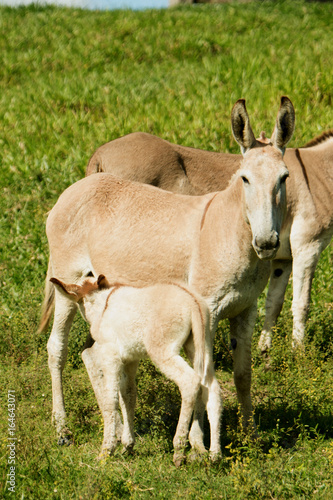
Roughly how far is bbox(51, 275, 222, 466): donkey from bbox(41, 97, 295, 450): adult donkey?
0.24 m

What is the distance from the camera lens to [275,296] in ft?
22.7

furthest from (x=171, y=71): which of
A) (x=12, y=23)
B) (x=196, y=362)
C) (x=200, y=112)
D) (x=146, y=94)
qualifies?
(x=196, y=362)

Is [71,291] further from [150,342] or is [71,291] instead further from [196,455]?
[196,455]

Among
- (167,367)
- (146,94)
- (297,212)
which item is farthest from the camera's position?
(146,94)

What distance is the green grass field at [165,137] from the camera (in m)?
4.23

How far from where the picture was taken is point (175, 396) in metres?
5.52

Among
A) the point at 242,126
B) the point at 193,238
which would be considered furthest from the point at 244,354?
the point at 242,126

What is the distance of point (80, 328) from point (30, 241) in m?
2.51

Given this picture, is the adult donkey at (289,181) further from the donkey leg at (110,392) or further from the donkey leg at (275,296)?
the donkey leg at (110,392)

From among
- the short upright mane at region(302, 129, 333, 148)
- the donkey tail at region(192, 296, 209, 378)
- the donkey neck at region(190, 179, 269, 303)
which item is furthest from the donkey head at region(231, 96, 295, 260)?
the short upright mane at region(302, 129, 333, 148)

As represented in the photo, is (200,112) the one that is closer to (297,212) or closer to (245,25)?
(297,212)

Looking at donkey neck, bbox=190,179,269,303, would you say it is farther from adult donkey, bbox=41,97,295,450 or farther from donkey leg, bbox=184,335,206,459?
donkey leg, bbox=184,335,206,459

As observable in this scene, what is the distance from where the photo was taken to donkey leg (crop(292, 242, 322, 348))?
651cm

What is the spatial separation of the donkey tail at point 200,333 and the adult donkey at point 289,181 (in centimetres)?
235
